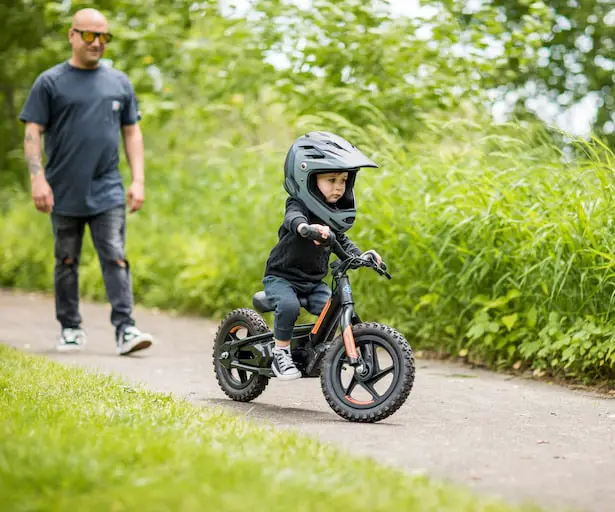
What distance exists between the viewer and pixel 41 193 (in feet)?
27.0

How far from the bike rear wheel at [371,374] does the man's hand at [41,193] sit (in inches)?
131

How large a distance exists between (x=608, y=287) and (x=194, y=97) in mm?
10314

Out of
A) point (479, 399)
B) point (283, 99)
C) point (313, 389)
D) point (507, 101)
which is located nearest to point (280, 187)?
point (283, 99)

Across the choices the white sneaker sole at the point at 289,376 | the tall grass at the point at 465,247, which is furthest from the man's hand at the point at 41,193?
the white sneaker sole at the point at 289,376

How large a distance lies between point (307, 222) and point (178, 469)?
223 centimetres

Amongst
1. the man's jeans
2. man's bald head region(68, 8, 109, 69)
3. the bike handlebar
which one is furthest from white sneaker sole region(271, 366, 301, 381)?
man's bald head region(68, 8, 109, 69)

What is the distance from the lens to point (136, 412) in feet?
17.3

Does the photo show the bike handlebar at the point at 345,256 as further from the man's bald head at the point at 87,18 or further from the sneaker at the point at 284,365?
the man's bald head at the point at 87,18

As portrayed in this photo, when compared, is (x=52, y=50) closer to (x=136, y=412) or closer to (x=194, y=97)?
(x=194, y=97)

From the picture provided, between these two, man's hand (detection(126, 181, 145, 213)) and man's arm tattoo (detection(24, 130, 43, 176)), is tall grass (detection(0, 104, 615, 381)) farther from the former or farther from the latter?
man's arm tattoo (detection(24, 130, 43, 176))

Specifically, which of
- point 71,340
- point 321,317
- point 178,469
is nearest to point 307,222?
point 321,317

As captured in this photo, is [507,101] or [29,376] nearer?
[29,376]

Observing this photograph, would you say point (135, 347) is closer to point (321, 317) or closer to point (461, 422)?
point (321, 317)

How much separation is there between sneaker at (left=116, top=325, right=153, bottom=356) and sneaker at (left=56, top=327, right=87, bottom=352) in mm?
397
